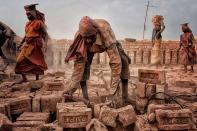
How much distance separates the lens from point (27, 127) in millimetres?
5004

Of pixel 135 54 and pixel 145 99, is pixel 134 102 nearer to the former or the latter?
pixel 145 99

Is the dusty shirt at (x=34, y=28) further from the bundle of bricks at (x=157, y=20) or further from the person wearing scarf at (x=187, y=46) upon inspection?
the person wearing scarf at (x=187, y=46)

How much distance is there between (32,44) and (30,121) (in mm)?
3653

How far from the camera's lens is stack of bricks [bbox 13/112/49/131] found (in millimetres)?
4996

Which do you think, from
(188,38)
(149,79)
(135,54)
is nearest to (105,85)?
(149,79)

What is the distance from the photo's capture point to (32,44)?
28.3 feet

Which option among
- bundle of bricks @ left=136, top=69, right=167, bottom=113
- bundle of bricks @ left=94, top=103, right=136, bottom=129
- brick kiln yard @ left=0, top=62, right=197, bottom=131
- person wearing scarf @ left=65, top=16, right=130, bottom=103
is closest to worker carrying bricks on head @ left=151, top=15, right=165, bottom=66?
brick kiln yard @ left=0, top=62, right=197, bottom=131

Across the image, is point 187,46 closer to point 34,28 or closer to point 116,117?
point 34,28

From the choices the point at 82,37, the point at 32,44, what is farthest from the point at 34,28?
the point at 82,37

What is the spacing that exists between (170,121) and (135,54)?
13.4m

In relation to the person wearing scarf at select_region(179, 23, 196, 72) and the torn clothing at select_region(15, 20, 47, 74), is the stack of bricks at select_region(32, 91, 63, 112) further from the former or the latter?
the person wearing scarf at select_region(179, 23, 196, 72)

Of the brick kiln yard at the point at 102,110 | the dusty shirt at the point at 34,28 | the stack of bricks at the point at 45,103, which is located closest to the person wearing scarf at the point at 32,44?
the dusty shirt at the point at 34,28

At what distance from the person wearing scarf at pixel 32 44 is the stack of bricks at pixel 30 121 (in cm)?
290

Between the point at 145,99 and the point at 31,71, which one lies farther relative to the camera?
the point at 31,71
